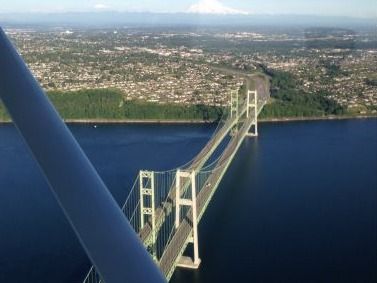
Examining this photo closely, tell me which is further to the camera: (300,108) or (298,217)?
(300,108)

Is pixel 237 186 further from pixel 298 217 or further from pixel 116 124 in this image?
pixel 116 124

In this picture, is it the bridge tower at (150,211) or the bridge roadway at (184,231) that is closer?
the bridge roadway at (184,231)

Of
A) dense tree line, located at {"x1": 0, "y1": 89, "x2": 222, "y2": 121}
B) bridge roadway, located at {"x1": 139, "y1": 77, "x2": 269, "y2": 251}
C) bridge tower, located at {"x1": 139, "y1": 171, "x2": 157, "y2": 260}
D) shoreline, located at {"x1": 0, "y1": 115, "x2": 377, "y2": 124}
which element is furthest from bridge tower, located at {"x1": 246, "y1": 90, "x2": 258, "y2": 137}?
bridge tower, located at {"x1": 139, "y1": 171, "x2": 157, "y2": 260}

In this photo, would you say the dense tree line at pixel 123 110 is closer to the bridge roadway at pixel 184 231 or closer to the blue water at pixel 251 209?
the blue water at pixel 251 209

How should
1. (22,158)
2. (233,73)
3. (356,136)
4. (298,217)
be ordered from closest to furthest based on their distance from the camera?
(298,217) < (22,158) < (356,136) < (233,73)

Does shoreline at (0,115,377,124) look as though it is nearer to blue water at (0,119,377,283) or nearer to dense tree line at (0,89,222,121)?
dense tree line at (0,89,222,121)

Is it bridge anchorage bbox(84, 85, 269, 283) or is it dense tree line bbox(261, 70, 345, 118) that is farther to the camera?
dense tree line bbox(261, 70, 345, 118)

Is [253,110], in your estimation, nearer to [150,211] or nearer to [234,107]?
[234,107]

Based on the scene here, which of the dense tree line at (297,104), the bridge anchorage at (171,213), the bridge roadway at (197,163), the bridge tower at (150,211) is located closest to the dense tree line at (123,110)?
the bridge roadway at (197,163)

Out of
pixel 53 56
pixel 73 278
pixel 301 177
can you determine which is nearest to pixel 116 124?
pixel 301 177
